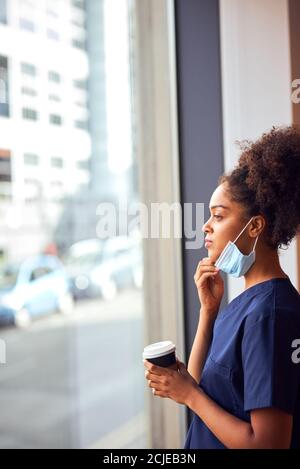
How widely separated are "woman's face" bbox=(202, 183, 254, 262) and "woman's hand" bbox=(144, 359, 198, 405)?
0.26 metres

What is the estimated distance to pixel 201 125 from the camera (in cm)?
164

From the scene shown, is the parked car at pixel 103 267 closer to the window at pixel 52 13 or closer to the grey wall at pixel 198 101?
the grey wall at pixel 198 101

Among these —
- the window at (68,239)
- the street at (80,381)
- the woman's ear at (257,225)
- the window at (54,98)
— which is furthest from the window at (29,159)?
the woman's ear at (257,225)

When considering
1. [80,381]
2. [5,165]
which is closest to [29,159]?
[5,165]

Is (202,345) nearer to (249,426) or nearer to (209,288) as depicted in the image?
Answer: (209,288)

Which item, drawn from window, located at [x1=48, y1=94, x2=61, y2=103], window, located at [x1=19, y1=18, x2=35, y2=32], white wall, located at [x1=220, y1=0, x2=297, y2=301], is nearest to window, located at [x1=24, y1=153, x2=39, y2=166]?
window, located at [x1=48, y1=94, x2=61, y2=103]

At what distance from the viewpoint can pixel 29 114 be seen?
2.13 meters

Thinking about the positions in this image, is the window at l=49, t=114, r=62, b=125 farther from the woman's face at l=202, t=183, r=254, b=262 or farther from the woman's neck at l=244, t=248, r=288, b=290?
the woman's neck at l=244, t=248, r=288, b=290

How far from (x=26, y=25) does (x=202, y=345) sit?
1.51 metres

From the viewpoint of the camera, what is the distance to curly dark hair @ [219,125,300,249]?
102 cm

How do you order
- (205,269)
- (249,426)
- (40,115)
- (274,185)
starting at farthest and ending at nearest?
(40,115), (205,269), (274,185), (249,426)

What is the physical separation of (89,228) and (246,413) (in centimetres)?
144

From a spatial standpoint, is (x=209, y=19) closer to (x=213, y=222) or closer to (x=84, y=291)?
(x=213, y=222)

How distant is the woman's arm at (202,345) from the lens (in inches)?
45.1
